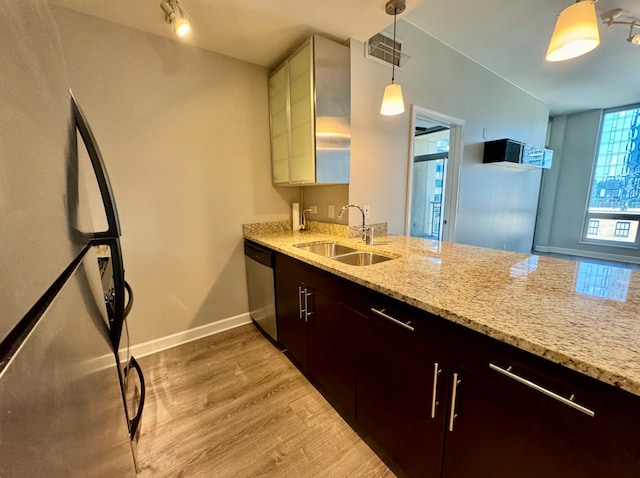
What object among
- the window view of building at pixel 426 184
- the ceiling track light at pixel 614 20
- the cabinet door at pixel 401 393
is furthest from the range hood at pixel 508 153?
the cabinet door at pixel 401 393

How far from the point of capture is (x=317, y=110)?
1.93 m

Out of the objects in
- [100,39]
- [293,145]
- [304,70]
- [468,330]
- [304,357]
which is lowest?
[304,357]

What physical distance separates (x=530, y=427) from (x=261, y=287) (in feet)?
6.37

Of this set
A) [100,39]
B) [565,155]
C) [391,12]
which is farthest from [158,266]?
[565,155]

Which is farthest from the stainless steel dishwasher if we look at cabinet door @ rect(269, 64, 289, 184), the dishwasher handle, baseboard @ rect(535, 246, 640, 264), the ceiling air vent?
baseboard @ rect(535, 246, 640, 264)

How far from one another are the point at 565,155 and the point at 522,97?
8.25 feet

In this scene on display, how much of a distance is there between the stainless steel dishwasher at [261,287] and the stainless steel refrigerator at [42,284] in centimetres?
153

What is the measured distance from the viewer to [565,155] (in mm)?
5312

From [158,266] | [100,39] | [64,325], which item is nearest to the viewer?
[64,325]

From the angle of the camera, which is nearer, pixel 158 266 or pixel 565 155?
pixel 158 266

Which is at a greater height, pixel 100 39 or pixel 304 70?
pixel 100 39

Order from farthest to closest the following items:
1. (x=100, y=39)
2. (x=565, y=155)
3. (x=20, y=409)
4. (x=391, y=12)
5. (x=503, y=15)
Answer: (x=565, y=155) < (x=503, y=15) < (x=100, y=39) < (x=391, y=12) < (x=20, y=409)

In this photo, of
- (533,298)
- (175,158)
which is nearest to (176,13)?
(175,158)

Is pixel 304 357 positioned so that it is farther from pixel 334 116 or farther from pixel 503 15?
pixel 503 15
